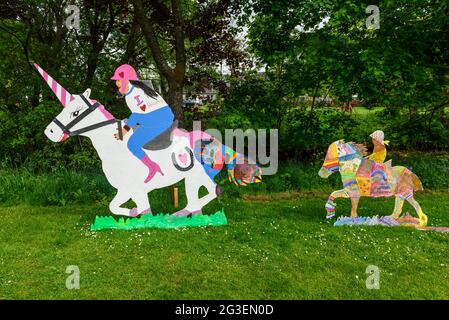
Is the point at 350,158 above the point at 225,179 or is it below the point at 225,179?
above

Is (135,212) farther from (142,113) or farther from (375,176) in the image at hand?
(375,176)

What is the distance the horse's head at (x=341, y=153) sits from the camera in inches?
204

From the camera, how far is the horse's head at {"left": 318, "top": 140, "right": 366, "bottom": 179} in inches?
204

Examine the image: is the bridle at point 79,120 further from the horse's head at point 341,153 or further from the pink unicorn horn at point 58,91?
the horse's head at point 341,153

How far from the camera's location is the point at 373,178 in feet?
16.8

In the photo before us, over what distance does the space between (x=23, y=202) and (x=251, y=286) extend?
4864mm

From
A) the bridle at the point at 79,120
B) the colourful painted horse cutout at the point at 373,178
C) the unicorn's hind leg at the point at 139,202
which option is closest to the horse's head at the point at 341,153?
the colourful painted horse cutout at the point at 373,178

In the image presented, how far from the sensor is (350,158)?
17.0ft

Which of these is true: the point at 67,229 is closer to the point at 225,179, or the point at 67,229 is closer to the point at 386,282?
the point at 225,179

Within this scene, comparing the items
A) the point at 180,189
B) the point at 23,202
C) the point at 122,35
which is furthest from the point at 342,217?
the point at 122,35

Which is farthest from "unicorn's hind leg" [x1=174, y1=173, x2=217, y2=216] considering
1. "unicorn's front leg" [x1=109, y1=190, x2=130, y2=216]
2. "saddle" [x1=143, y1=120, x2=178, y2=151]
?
"unicorn's front leg" [x1=109, y1=190, x2=130, y2=216]

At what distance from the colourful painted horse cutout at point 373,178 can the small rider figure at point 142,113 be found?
8.39 ft

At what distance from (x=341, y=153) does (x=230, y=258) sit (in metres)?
2.23

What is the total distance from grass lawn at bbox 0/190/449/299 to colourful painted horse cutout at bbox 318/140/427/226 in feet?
1.48
